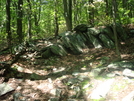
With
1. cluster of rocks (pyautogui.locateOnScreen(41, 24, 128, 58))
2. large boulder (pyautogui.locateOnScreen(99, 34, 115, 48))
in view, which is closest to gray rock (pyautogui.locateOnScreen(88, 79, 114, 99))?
cluster of rocks (pyautogui.locateOnScreen(41, 24, 128, 58))

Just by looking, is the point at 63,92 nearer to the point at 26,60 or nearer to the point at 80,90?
the point at 80,90

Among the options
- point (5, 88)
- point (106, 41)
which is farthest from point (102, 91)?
point (106, 41)

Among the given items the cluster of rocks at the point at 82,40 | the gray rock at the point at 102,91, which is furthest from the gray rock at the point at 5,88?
the cluster of rocks at the point at 82,40

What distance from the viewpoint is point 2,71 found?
5242mm

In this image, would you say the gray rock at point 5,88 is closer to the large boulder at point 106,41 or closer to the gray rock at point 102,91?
the gray rock at point 102,91

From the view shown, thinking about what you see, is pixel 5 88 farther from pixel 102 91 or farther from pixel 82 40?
pixel 82 40

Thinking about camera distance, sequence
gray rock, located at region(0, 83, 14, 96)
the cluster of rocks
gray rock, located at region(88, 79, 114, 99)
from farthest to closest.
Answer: the cluster of rocks
gray rock, located at region(0, 83, 14, 96)
gray rock, located at region(88, 79, 114, 99)

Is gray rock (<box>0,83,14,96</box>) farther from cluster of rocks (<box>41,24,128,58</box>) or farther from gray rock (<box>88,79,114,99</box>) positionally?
cluster of rocks (<box>41,24,128,58</box>)

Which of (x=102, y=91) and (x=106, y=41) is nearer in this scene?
(x=102, y=91)

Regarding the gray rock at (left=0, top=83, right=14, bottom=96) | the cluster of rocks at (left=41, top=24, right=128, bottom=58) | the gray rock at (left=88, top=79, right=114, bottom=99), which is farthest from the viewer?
the cluster of rocks at (left=41, top=24, right=128, bottom=58)

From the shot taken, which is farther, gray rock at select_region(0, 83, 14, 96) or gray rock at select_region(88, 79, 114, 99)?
gray rock at select_region(0, 83, 14, 96)

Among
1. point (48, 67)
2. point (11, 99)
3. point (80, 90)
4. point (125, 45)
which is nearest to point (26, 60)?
point (48, 67)

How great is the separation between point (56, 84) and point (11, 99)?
180cm

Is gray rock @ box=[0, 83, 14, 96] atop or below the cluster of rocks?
below
